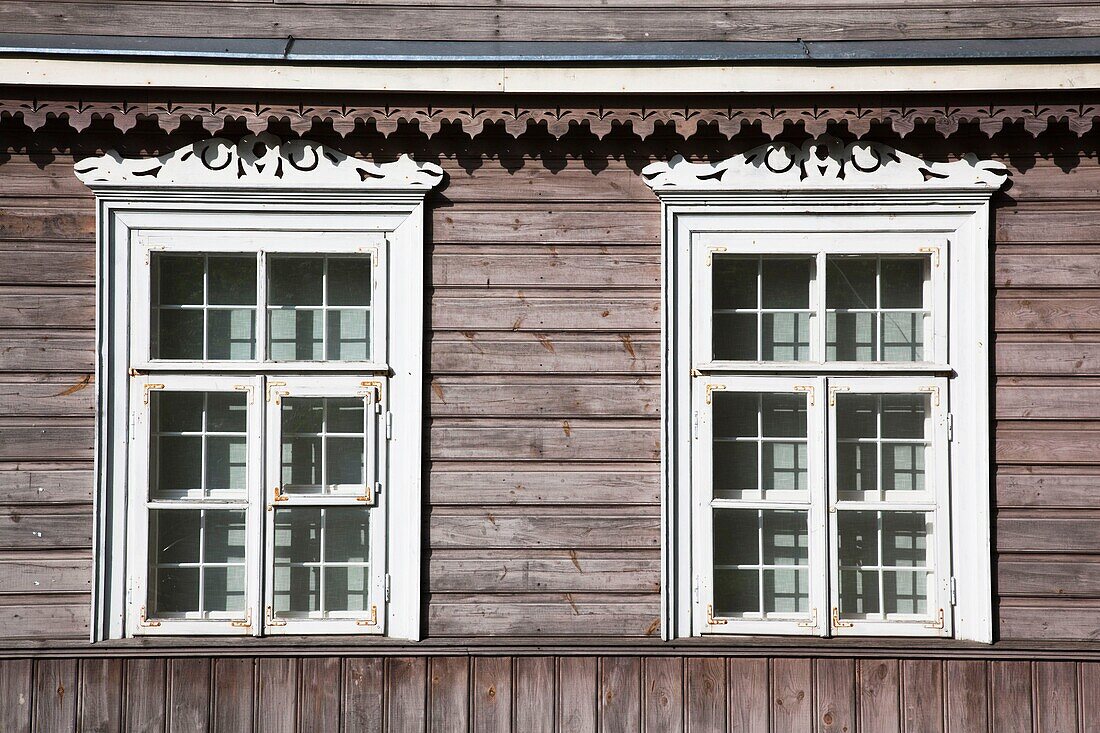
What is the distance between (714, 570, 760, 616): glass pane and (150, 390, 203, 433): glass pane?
2.35 meters

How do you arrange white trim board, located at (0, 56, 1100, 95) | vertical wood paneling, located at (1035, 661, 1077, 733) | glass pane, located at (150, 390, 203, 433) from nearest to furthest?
white trim board, located at (0, 56, 1100, 95) → vertical wood paneling, located at (1035, 661, 1077, 733) → glass pane, located at (150, 390, 203, 433)

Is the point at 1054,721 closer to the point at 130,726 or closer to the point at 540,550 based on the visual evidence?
the point at 540,550

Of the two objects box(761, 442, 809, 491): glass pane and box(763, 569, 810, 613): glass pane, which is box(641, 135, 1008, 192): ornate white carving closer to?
box(761, 442, 809, 491): glass pane

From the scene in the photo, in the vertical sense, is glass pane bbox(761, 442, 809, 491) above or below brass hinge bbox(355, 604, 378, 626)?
above

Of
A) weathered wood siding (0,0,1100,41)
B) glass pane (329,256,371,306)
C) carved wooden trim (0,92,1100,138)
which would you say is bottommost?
glass pane (329,256,371,306)

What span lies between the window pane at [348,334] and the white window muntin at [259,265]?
96 millimetres

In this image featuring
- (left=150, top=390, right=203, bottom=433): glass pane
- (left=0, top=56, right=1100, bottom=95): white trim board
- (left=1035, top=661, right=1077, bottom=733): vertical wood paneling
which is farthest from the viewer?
(left=150, top=390, right=203, bottom=433): glass pane

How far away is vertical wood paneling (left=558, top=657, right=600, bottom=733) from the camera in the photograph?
3641 millimetres

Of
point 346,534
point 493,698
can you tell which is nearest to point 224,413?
point 346,534

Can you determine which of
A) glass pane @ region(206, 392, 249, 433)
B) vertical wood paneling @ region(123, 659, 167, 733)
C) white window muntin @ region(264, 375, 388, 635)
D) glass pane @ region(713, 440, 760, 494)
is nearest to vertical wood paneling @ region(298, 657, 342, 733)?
white window muntin @ region(264, 375, 388, 635)

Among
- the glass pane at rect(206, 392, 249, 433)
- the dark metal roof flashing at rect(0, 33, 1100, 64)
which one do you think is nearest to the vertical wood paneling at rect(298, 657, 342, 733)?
the glass pane at rect(206, 392, 249, 433)

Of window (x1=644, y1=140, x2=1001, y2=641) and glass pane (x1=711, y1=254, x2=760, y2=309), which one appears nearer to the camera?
window (x1=644, y1=140, x2=1001, y2=641)

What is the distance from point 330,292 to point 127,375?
91 centimetres

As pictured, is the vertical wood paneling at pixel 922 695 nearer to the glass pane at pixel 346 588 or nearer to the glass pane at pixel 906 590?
the glass pane at pixel 906 590
